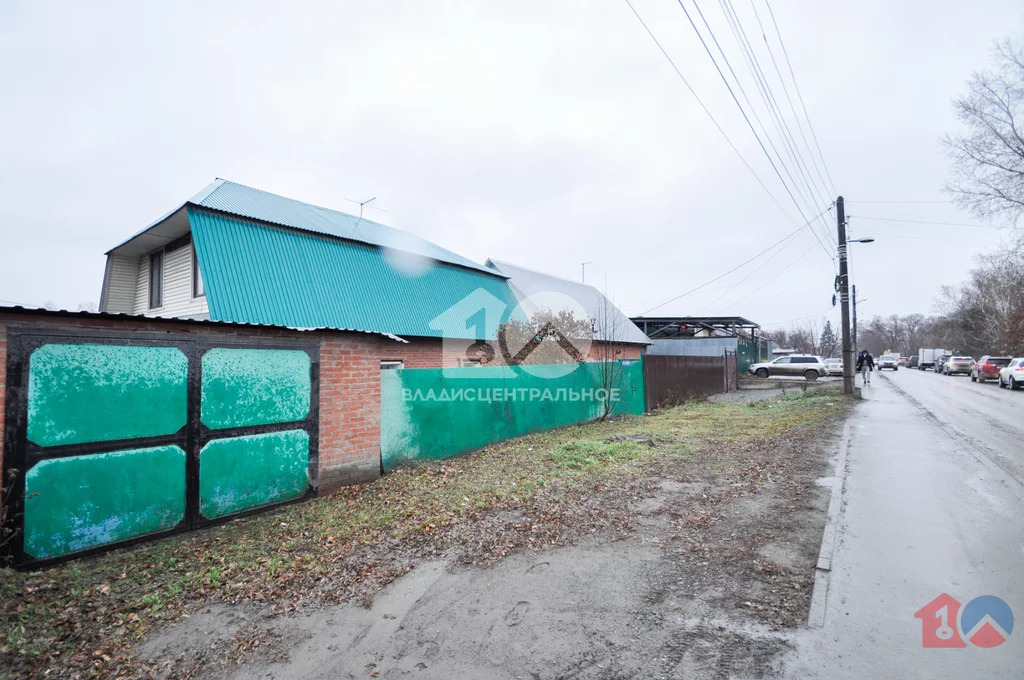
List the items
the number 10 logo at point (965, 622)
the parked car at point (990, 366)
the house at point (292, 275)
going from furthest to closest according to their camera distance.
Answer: the parked car at point (990, 366) < the house at point (292, 275) < the number 10 logo at point (965, 622)

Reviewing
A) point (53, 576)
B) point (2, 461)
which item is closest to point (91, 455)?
point (2, 461)

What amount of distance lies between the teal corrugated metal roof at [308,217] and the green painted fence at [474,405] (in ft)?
23.3

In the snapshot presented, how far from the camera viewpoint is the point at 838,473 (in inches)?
267

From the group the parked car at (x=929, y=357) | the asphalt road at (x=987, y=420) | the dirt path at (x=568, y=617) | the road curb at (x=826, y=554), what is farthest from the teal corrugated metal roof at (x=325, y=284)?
the parked car at (x=929, y=357)

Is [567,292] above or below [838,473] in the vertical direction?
above

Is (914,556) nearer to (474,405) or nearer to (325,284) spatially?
(474,405)

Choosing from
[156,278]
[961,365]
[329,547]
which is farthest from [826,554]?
[961,365]

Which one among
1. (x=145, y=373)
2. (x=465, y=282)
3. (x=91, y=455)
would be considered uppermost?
(x=465, y=282)

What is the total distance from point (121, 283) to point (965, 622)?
58.3 ft

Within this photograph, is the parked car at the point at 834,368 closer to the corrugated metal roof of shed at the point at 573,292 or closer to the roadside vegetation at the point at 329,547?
the corrugated metal roof of shed at the point at 573,292

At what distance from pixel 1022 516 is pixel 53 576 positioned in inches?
352

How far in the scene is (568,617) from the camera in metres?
3.24

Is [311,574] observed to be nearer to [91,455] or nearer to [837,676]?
[91,455]

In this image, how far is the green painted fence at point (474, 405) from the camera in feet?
24.9
